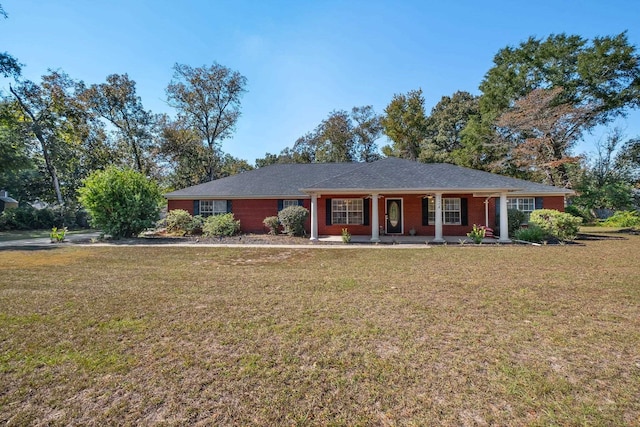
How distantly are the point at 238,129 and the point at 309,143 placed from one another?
35.2 feet

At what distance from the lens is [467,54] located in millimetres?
15500

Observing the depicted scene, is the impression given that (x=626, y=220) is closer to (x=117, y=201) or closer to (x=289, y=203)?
(x=289, y=203)

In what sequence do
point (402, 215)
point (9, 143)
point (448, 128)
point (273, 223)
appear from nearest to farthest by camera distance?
point (402, 215)
point (273, 223)
point (9, 143)
point (448, 128)

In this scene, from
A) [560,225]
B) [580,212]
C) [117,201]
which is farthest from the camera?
[580,212]

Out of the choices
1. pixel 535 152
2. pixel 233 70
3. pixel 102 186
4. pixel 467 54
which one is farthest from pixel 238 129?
pixel 535 152

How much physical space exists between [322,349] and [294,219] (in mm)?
11788

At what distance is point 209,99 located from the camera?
3203 cm

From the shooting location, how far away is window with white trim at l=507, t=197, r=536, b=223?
16205mm

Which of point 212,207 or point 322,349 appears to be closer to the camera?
point 322,349

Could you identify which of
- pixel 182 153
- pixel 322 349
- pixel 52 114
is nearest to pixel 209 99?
pixel 182 153

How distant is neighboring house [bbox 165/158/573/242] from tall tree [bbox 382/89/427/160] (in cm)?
1968

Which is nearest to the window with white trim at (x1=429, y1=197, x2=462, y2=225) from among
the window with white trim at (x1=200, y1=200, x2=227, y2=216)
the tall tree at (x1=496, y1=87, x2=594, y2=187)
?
the window with white trim at (x1=200, y1=200, x2=227, y2=216)

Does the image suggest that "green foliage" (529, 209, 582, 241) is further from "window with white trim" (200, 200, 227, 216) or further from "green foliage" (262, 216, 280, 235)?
"window with white trim" (200, 200, 227, 216)

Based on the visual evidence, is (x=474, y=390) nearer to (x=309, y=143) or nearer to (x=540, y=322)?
(x=540, y=322)
